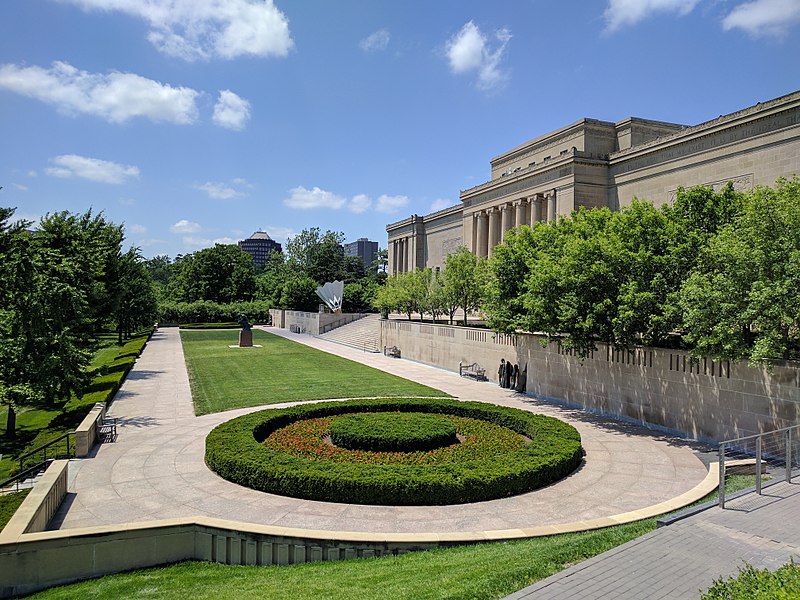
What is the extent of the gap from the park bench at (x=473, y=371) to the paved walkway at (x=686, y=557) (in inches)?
692

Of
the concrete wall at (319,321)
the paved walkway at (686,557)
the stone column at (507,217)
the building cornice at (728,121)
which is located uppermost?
the building cornice at (728,121)

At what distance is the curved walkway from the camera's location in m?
9.29

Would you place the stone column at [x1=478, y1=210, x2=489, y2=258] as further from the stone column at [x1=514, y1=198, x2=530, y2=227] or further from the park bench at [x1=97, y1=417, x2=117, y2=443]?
the park bench at [x1=97, y1=417, x2=117, y2=443]

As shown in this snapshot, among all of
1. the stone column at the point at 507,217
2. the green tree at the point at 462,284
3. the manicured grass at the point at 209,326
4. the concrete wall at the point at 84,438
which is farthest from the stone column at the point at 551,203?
the manicured grass at the point at 209,326

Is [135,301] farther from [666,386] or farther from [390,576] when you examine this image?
[390,576]

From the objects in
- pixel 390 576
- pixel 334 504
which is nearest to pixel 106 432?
pixel 334 504

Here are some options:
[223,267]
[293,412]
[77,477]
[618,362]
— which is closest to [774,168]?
[618,362]

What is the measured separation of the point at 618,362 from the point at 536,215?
89.7 ft

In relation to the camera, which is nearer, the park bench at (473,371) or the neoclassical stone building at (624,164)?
the park bench at (473,371)

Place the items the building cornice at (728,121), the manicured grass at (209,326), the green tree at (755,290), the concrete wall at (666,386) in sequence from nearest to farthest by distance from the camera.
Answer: the green tree at (755,290) < the concrete wall at (666,386) < the building cornice at (728,121) < the manicured grass at (209,326)

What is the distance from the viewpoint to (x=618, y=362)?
18.2 metres

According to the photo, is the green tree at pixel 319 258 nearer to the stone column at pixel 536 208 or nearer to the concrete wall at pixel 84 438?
the stone column at pixel 536 208

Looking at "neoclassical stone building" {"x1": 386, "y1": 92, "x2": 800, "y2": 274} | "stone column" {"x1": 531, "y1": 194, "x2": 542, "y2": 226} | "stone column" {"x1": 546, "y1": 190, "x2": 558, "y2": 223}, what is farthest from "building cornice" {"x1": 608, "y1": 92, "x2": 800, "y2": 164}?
"stone column" {"x1": 531, "y1": 194, "x2": 542, "y2": 226}

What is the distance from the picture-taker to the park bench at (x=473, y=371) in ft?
86.3
